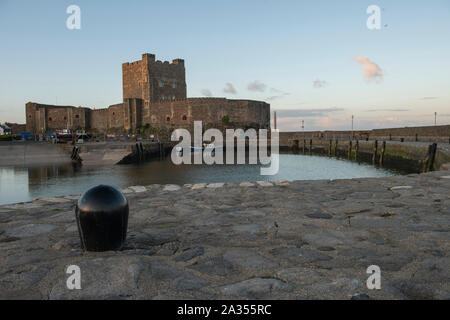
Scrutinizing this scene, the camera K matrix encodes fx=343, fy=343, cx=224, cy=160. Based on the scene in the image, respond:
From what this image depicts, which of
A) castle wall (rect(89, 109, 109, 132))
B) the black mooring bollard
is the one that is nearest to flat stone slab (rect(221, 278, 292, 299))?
the black mooring bollard

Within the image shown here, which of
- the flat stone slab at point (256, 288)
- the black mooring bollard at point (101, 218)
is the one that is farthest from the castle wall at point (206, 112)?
the flat stone slab at point (256, 288)

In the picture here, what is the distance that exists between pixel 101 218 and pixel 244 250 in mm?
1332

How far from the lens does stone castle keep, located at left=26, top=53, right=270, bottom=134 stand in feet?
160

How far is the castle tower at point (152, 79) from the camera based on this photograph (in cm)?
5030

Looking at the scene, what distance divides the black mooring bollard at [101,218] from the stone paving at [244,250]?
0.15m

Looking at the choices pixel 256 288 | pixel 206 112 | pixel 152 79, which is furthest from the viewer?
pixel 152 79

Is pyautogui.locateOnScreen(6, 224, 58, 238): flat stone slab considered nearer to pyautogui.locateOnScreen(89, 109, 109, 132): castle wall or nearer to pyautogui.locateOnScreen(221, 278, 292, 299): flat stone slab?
pyautogui.locateOnScreen(221, 278, 292, 299): flat stone slab

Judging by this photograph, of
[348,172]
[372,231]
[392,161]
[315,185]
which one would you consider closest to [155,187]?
[315,185]

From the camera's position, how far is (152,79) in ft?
167

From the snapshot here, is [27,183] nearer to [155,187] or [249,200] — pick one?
[155,187]

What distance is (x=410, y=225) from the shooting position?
392 centimetres

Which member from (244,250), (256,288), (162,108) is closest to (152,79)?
(162,108)

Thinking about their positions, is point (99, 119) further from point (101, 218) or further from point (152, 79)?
point (101, 218)
